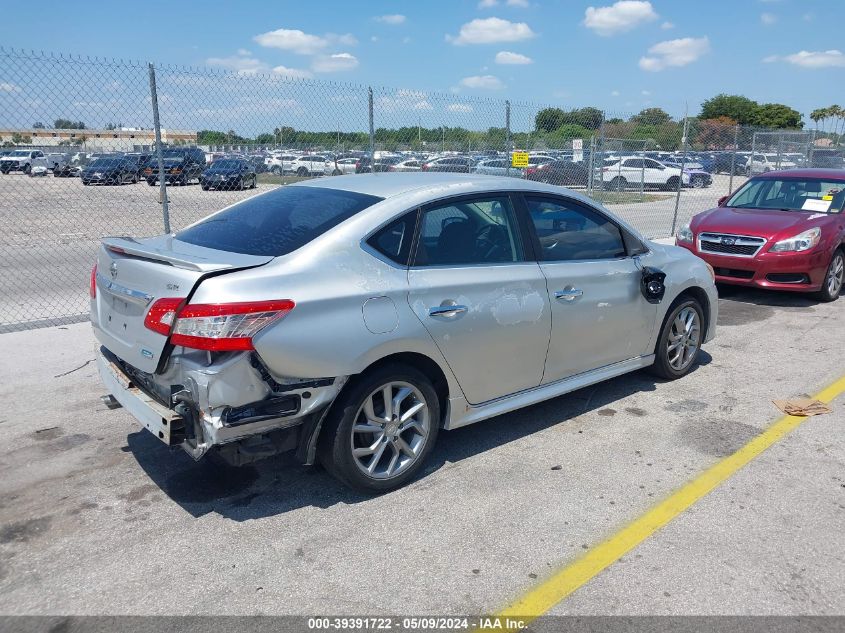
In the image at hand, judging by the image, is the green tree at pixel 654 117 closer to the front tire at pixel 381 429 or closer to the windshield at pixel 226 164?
the windshield at pixel 226 164

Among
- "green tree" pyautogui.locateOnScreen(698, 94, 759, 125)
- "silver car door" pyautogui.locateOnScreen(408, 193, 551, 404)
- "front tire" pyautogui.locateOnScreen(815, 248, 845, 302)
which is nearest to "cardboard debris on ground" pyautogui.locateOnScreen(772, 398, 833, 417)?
"silver car door" pyautogui.locateOnScreen(408, 193, 551, 404)

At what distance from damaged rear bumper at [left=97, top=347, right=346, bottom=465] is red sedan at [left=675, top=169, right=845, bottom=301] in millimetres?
6832

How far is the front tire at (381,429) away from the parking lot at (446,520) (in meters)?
0.16

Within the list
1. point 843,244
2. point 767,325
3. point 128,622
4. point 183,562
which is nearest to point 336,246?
point 183,562

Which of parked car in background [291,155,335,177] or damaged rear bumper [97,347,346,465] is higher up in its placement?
parked car in background [291,155,335,177]

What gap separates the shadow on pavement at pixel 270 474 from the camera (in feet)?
12.2

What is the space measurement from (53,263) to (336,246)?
964cm

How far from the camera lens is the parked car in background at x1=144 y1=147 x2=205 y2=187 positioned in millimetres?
8664

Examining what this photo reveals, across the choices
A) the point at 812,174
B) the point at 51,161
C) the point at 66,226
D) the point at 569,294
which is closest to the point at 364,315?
the point at 569,294

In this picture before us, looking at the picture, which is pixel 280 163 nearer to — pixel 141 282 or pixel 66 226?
pixel 141 282

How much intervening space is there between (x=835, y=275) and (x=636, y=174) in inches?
636

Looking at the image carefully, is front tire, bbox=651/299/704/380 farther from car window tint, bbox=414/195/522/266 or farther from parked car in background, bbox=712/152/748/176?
parked car in background, bbox=712/152/748/176

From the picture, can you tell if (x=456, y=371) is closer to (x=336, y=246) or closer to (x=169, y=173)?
(x=336, y=246)

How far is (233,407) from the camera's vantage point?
3.19m
